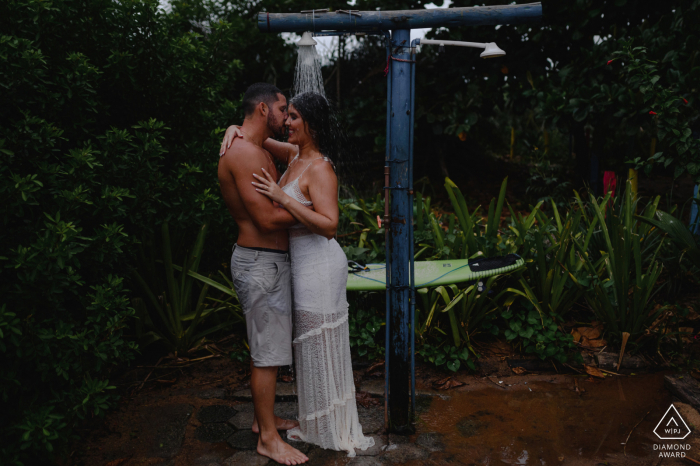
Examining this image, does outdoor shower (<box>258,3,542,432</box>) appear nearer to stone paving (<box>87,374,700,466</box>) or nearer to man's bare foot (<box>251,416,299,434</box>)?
stone paving (<box>87,374,700,466</box>)

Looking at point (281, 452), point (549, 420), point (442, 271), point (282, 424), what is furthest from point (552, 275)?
point (281, 452)

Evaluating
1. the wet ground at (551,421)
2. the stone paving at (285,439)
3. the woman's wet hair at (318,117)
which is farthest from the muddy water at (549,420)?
the woman's wet hair at (318,117)

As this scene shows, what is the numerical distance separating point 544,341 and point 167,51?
307 centimetres

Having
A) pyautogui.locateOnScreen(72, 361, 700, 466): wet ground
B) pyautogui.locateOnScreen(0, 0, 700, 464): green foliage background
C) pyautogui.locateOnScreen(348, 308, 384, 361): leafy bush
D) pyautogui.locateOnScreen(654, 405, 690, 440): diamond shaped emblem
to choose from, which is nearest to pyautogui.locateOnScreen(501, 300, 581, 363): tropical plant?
pyautogui.locateOnScreen(72, 361, 700, 466): wet ground

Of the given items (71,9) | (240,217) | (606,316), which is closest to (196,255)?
(240,217)

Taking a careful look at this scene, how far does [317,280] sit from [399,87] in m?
0.99

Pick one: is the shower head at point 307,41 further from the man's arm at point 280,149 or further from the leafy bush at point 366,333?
the leafy bush at point 366,333

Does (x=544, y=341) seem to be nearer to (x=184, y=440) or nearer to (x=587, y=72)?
(x=184, y=440)

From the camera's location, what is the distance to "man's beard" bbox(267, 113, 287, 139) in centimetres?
259

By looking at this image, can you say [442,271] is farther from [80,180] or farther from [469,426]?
[80,180]

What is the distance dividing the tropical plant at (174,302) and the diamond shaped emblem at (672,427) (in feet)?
8.62

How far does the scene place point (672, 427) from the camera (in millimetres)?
2838

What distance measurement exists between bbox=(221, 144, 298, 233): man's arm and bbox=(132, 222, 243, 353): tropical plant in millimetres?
1232

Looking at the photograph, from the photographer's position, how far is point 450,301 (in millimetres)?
3557
